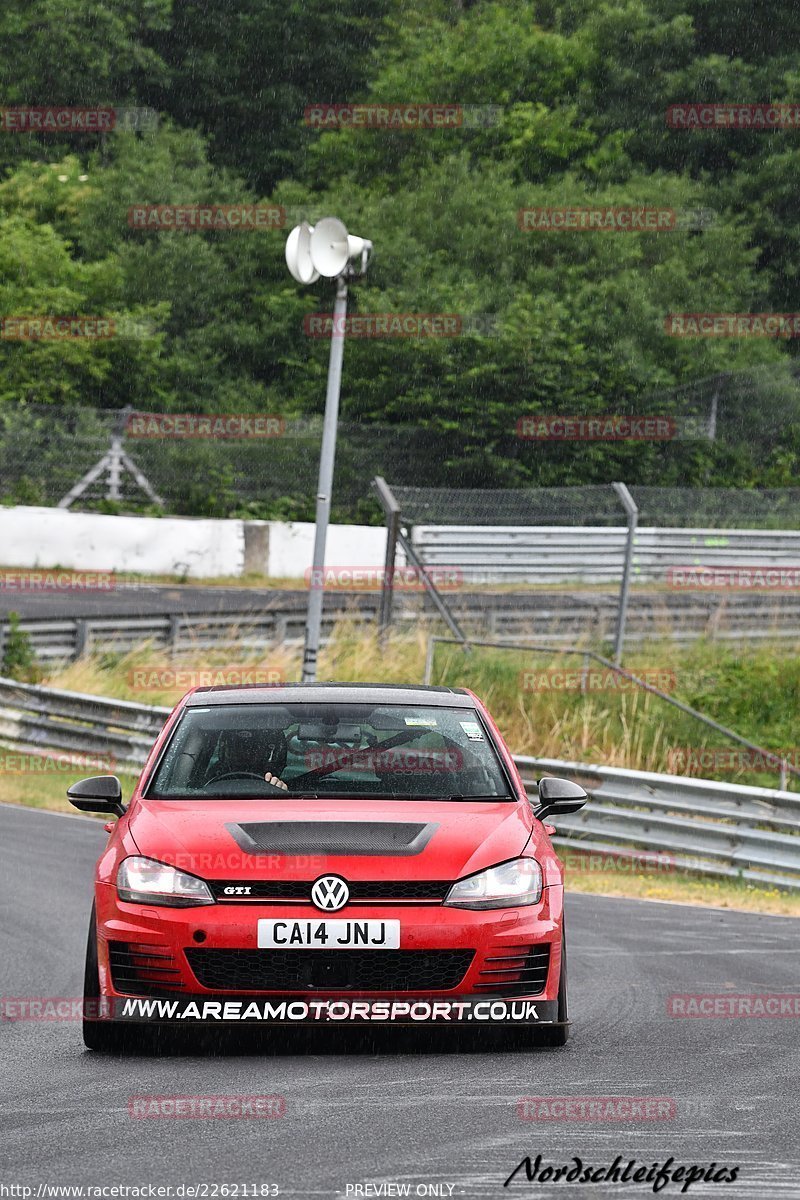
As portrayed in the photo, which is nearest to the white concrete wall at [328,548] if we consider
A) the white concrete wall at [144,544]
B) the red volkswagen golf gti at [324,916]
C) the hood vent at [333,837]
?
the white concrete wall at [144,544]

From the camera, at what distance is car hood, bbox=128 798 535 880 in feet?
21.3

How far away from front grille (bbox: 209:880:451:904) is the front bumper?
27 millimetres

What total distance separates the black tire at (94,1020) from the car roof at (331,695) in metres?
1.35

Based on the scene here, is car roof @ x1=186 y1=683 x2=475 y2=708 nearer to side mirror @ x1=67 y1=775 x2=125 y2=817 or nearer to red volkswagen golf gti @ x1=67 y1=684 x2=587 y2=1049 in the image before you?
side mirror @ x1=67 y1=775 x2=125 y2=817

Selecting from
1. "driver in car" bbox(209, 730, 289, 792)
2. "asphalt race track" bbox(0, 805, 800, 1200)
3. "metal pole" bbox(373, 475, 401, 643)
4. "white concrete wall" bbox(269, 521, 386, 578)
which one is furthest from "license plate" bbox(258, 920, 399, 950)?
"white concrete wall" bbox(269, 521, 386, 578)

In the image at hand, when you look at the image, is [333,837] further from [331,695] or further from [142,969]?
[331,695]

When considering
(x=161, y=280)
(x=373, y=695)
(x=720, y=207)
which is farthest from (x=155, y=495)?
(x=373, y=695)

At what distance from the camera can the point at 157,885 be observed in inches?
257

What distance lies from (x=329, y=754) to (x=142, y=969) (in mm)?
1491

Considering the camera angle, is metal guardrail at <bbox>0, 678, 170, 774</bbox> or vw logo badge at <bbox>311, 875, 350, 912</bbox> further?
metal guardrail at <bbox>0, 678, 170, 774</bbox>

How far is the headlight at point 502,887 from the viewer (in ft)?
21.2

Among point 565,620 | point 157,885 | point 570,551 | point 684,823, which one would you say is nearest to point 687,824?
point 684,823

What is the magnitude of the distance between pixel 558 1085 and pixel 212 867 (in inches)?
56.1

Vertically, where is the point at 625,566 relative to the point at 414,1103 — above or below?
below
